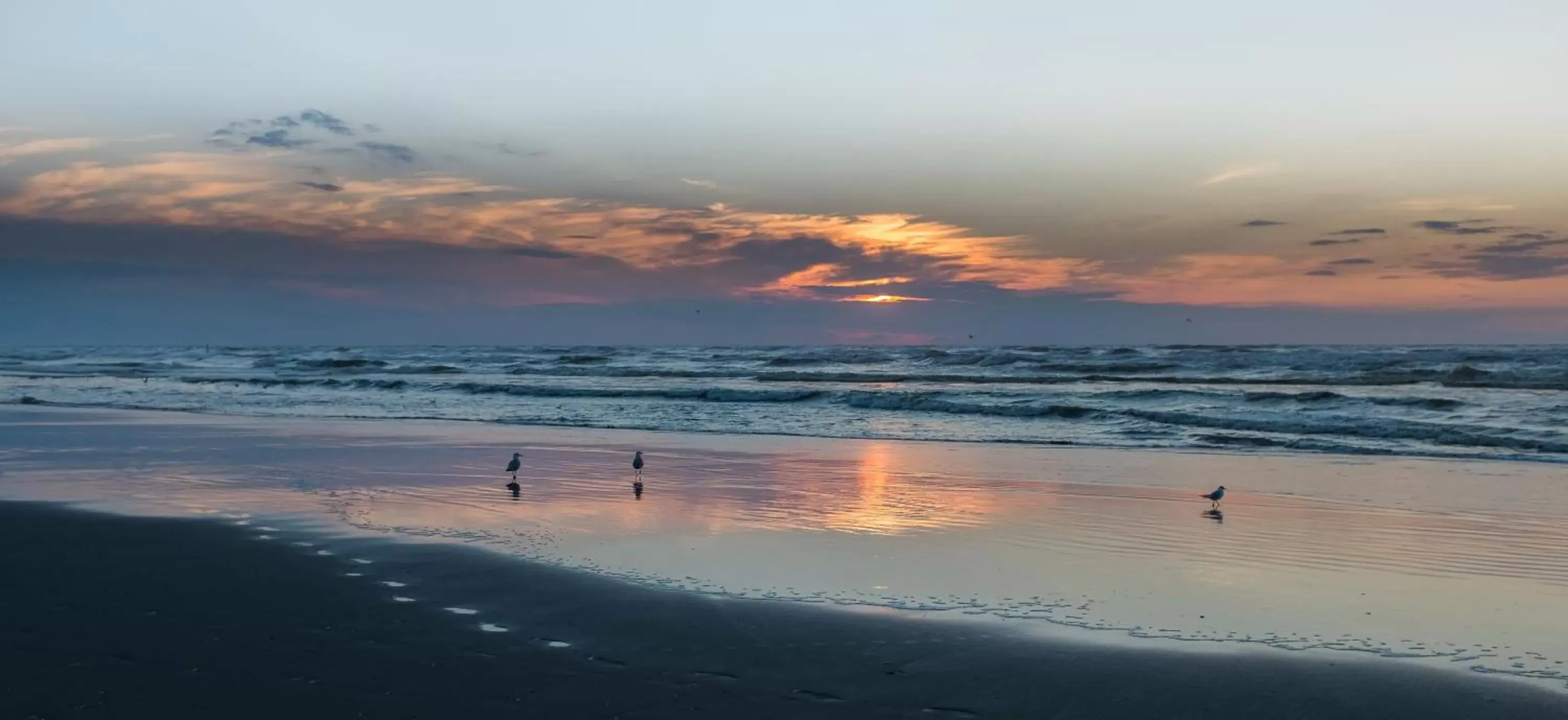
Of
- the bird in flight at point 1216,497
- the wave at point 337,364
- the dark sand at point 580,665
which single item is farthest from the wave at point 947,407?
the wave at point 337,364

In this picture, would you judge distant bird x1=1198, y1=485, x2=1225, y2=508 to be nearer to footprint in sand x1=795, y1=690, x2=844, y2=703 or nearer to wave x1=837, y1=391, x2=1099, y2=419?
footprint in sand x1=795, y1=690, x2=844, y2=703

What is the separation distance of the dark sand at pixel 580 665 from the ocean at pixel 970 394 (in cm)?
1446

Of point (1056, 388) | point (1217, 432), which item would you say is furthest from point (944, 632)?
point (1056, 388)

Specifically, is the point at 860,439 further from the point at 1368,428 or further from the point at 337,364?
the point at 337,364

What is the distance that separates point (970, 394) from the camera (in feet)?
116

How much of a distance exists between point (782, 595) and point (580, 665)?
2.11m

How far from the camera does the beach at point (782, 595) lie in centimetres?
608

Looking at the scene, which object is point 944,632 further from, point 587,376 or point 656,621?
point 587,376

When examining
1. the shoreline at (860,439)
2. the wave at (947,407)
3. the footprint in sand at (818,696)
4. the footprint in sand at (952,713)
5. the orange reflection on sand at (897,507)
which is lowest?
the footprint in sand at (952,713)

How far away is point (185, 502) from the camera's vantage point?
41.8 feet

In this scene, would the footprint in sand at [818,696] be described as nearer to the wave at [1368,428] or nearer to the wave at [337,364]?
the wave at [1368,428]

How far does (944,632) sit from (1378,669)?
8.14 feet

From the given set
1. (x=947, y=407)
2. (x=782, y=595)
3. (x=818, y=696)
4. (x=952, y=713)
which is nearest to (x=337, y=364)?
→ (x=947, y=407)

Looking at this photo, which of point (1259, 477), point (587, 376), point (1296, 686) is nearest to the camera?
point (1296, 686)
